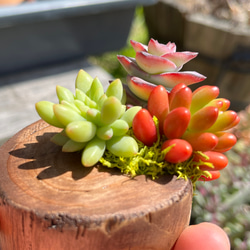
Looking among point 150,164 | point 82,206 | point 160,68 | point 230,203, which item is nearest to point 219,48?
point 230,203

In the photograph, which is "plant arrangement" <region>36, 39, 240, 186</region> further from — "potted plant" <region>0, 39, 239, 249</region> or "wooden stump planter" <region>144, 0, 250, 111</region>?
"wooden stump planter" <region>144, 0, 250, 111</region>

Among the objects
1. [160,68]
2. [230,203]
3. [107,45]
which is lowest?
[230,203]

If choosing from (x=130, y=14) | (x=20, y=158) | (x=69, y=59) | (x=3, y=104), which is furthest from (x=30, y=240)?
(x=130, y=14)

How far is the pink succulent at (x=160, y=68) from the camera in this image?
75 centimetres

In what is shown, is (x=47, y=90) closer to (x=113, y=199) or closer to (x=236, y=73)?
(x=236, y=73)

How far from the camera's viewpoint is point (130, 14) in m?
2.72

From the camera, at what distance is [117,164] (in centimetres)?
Result: 72

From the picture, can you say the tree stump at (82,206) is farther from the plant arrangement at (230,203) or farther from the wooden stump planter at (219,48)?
the wooden stump planter at (219,48)

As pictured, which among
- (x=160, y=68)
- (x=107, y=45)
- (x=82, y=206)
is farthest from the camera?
(x=107, y=45)

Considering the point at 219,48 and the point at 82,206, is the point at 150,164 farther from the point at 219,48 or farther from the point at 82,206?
the point at 219,48

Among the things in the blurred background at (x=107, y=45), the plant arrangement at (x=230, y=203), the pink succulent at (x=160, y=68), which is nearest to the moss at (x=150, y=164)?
the pink succulent at (x=160, y=68)

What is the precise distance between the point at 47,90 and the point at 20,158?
162cm

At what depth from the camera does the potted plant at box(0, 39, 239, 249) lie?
24.5 inches

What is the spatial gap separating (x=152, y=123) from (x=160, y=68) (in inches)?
5.5
